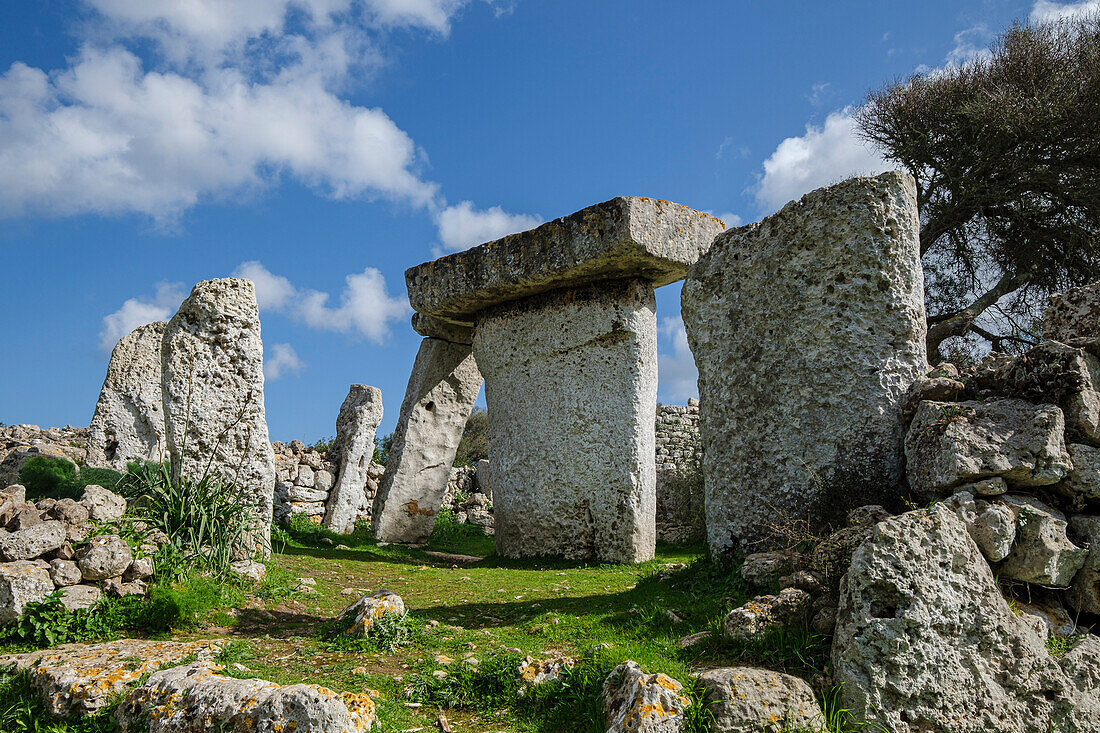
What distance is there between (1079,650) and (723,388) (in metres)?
2.84

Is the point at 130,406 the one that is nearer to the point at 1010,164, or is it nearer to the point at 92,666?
the point at 92,666

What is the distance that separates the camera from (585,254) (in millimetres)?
9102

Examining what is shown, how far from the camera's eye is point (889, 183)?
572cm

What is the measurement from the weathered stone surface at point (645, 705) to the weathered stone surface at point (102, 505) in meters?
4.63

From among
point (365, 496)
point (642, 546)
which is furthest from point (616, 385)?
point (365, 496)

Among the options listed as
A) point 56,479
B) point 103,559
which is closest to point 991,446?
point 103,559

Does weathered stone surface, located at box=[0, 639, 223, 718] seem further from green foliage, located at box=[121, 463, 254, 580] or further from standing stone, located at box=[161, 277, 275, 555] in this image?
standing stone, located at box=[161, 277, 275, 555]

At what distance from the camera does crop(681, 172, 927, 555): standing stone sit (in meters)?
5.51

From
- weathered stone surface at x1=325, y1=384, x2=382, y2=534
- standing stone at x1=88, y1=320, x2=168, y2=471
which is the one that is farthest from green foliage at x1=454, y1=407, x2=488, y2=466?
standing stone at x1=88, y1=320, x2=168, y2=471

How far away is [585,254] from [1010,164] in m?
8.86

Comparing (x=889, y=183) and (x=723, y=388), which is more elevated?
(x=889, y=183)

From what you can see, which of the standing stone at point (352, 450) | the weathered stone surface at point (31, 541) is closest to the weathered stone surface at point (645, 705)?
the weathered stone surface at point (31, 541)

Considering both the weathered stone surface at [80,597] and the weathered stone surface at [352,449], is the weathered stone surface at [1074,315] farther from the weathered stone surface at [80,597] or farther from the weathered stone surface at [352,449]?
the weathered stone surface at [352,449]

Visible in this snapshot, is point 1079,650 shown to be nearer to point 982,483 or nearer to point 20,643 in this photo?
point 982,483
